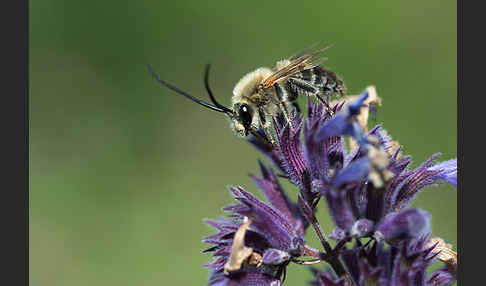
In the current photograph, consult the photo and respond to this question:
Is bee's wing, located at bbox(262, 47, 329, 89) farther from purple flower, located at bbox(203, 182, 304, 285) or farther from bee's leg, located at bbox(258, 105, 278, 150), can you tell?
purple flower, located at bbox(203, 182, 304, 285)

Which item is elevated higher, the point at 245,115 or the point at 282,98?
the point at 282,98

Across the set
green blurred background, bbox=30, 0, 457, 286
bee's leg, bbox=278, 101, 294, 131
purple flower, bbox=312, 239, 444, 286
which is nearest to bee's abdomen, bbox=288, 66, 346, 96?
bee's leg, bbox=278, 101, 294, 131

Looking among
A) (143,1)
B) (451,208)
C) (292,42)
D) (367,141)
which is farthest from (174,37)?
(367,141)

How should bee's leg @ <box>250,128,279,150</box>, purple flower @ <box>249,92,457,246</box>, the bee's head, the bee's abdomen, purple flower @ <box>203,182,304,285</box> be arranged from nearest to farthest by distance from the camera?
purple flower @ <box>249,92,457,246</box> → purple flower @ <box>203,182,304,285</box> → bee's leg @ <box>250,128,279,150</box> → the bee's head → the bee's abdomen

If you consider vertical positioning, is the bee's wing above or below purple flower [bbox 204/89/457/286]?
above

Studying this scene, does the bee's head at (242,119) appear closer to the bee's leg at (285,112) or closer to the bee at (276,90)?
the bee at (276,90)

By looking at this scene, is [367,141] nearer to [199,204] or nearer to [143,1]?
[199,204]

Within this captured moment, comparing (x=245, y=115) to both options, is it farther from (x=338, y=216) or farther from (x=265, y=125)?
(x=338, y=216)

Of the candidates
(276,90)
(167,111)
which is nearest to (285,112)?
(276,90)
